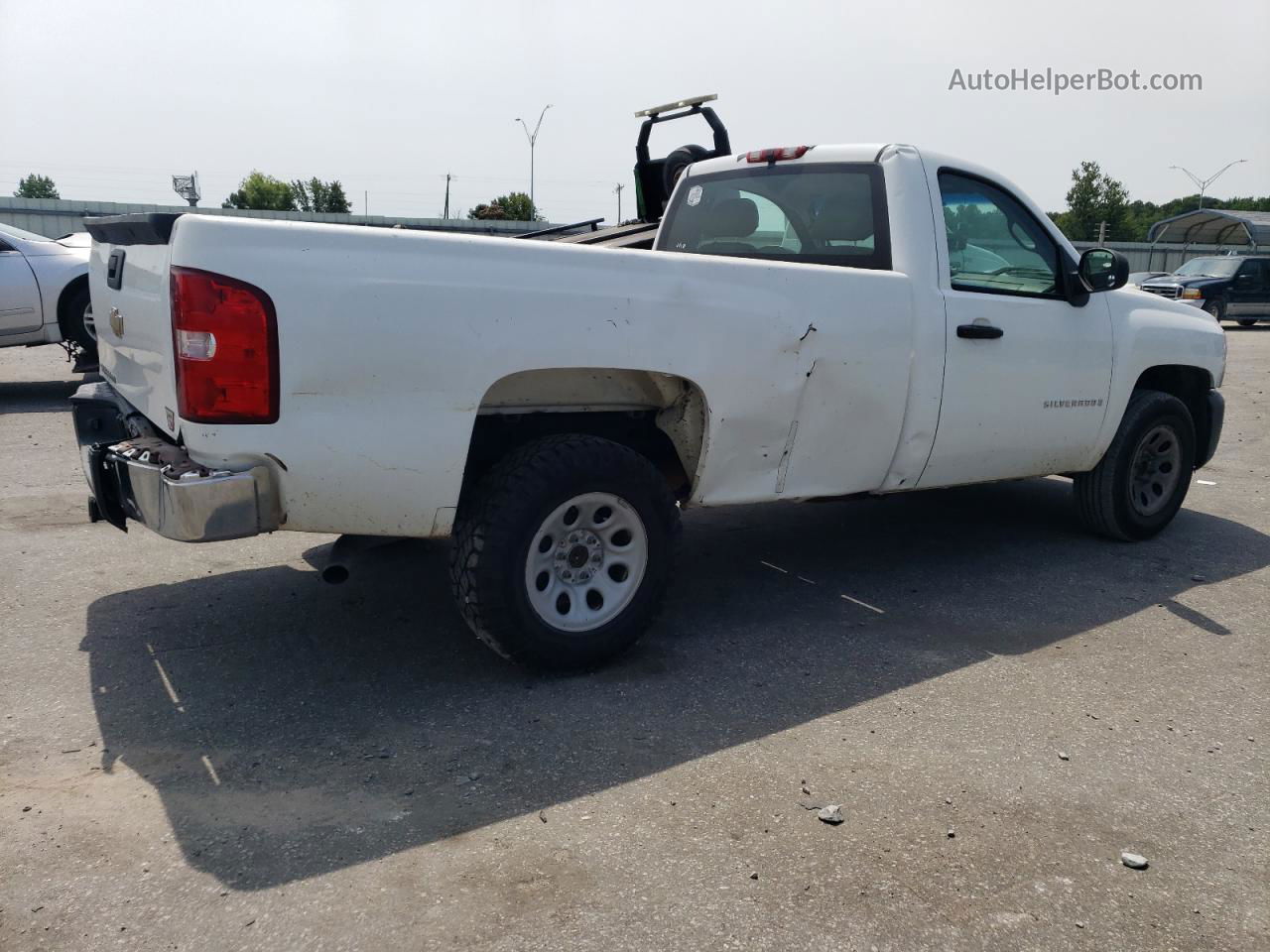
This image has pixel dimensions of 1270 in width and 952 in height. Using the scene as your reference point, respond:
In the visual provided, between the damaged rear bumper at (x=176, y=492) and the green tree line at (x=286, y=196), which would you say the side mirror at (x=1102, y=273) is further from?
the green tree line at (x=286, y=196)

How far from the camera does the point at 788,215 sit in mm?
5133

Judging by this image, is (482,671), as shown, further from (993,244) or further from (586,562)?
(993,244)

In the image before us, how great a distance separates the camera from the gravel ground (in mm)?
2592

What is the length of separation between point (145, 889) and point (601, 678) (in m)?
1.72

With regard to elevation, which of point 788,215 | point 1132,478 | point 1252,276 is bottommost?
point 1132,478

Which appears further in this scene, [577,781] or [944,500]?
[944,500]

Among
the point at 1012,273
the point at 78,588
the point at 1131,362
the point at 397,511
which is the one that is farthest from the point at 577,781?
the point at 1131,362

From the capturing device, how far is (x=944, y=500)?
278 inches

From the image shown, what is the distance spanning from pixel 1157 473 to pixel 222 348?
5110mm

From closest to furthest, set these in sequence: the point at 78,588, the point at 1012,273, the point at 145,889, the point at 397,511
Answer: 1. the point at 145,889
2. the point at 397,511
3. the point at 78,588
4. the point at 1012,273

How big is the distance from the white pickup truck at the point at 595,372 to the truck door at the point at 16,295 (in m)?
6.61

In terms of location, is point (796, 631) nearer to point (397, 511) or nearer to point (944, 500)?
point (397, 511)

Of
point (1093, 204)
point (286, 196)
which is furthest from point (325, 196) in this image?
point (1093, 204)

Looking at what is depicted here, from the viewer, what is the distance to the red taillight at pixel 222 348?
3129mm
